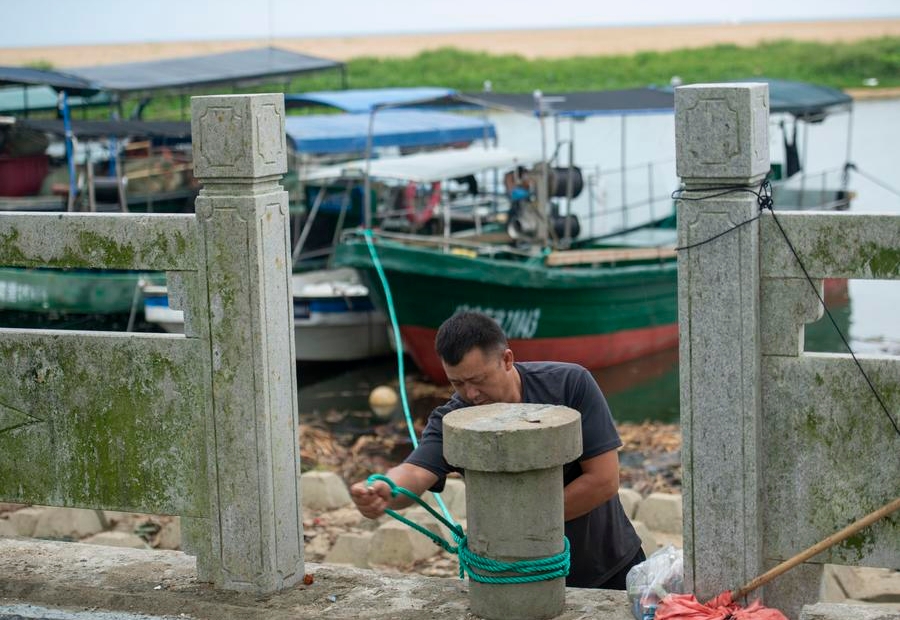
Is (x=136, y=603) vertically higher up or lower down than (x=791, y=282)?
lower down

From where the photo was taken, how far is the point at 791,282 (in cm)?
388

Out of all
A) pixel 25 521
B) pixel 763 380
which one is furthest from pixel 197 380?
pixel 25 521

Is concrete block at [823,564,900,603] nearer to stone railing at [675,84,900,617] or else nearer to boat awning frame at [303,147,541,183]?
stone railing at [675,84,900,617]

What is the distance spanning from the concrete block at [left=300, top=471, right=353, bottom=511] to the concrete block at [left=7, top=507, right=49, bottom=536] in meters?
1.86

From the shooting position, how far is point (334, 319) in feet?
53.4

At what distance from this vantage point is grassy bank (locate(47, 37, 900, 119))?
157ft

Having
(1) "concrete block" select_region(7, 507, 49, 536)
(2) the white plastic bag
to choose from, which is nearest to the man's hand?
(2) the white plastic bag

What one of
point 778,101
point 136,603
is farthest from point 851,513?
point 778,101

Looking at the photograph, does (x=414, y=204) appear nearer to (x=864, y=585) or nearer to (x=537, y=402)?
(x=864, y=585)

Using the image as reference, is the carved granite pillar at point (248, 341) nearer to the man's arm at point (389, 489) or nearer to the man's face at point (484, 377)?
the man's arm at point (389, 489)

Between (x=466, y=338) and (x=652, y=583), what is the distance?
39.9 inches

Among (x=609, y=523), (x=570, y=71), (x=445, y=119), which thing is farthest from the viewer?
(x=570, y=71)

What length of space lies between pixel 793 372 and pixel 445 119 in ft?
52.5

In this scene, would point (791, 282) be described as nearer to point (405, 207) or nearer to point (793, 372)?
point (793, 372)
